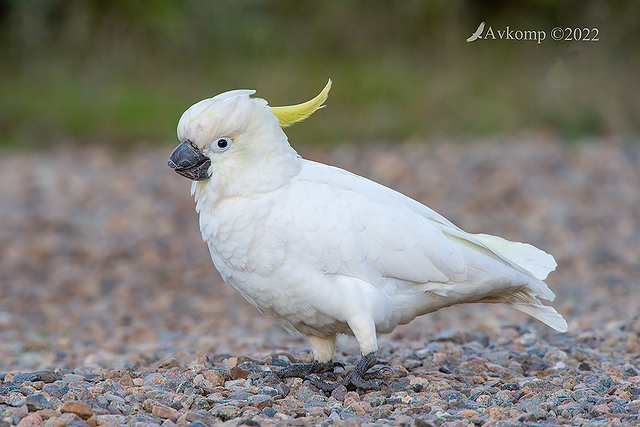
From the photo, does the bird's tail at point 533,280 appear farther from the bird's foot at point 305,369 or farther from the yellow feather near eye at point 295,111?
the yellow feather near eye at point 295,111

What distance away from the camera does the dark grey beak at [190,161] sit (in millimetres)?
3547

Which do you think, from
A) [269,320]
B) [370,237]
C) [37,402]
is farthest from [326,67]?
[37,402]

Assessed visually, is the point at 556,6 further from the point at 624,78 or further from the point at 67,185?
the point at 67,185

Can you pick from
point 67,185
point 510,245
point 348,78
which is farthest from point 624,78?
point 510,245

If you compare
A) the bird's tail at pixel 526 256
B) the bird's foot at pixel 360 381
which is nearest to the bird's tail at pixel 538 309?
the bird's tail at pixel 526 256

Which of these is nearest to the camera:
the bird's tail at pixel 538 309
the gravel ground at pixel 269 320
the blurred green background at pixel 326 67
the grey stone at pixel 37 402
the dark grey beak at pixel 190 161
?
the grey stone at pixel 37 402

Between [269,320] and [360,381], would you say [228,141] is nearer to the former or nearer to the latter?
[360,381]

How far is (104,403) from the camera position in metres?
3.13

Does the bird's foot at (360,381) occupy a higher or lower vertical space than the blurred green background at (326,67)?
lower

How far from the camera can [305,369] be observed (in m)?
3.79

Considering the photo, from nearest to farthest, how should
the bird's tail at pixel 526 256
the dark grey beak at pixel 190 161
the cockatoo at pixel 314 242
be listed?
the cockatoo at pixel 314 242 → the dark grey beak at pixel 190 161 → the bird's tail at pixel 526 256

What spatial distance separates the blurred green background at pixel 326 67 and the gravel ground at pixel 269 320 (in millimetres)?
1145

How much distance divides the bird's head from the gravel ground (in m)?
0.98

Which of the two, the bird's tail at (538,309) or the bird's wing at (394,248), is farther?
the bird's tail at (538,309)
